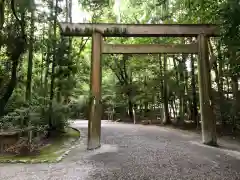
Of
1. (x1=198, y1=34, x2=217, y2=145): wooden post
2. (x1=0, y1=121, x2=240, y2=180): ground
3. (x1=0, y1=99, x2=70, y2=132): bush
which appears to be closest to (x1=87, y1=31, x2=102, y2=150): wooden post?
(x1=0, y1=121, x2=240, y2=180): ground

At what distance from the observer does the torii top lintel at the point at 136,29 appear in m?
8.34

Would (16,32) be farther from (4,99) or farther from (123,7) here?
(123,7)

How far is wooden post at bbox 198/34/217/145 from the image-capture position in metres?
8.49

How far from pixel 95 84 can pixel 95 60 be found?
2.71 ft

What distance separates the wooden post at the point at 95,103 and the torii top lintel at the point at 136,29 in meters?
0.63

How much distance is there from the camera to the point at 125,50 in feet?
27.9

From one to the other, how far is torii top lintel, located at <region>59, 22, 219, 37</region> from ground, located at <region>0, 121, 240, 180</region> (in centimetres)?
391

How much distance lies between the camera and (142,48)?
28.0ft

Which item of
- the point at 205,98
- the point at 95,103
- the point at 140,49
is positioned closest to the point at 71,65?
the point at 95,103

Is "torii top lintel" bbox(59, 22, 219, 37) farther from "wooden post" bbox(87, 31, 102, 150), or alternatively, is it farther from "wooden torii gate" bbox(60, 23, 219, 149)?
"wooden post" bbox(87, 31, 102, 150)

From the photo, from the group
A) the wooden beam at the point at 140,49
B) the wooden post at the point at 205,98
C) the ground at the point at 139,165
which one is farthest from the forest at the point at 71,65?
the ground at the point at 139,165

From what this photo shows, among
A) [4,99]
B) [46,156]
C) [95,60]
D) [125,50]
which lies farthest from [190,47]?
[4,99]

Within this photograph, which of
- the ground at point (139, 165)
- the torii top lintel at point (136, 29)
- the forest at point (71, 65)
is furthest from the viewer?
the torii top lintel at point (136, 29)

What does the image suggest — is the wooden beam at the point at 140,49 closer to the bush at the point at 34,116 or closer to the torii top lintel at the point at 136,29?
the torii top lintel at the point at 136,29
